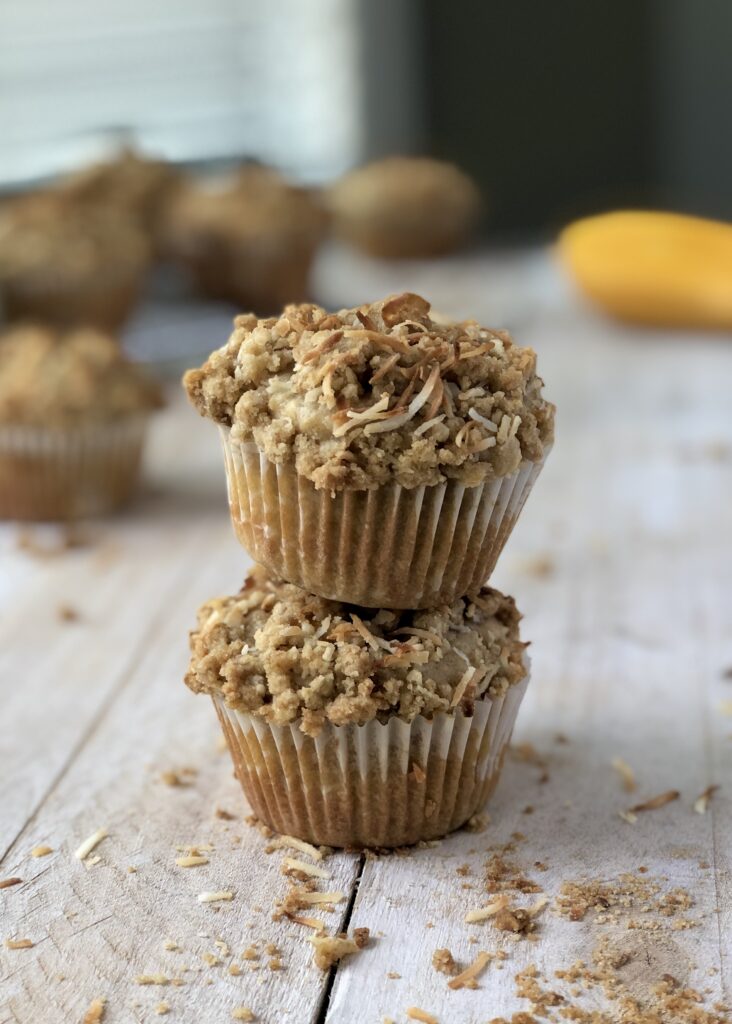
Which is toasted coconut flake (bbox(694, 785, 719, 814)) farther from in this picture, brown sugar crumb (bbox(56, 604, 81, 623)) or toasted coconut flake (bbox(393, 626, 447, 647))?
brown sugar crumb (bbox(56, 604, 81, 623))

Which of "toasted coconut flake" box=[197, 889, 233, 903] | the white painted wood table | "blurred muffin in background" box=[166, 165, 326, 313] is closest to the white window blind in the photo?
"blurred muffin in background" box=[166, 165, 326, 313]

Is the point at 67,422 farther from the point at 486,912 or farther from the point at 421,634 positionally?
the point at 486,912

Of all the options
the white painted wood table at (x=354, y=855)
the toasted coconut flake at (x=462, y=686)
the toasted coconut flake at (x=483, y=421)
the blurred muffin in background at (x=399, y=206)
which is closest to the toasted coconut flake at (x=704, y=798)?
the white painted wood table at (x=354, y=855)

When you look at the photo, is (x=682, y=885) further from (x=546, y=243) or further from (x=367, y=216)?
(x=546, y=243)

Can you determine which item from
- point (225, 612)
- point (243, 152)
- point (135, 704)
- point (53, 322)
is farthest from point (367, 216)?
point (225, 612)

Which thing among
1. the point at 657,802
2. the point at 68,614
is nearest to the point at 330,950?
the point at 657,802

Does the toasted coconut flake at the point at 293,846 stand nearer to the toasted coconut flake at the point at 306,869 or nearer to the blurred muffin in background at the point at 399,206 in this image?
the toasted coconut flake at the point at 306,869
